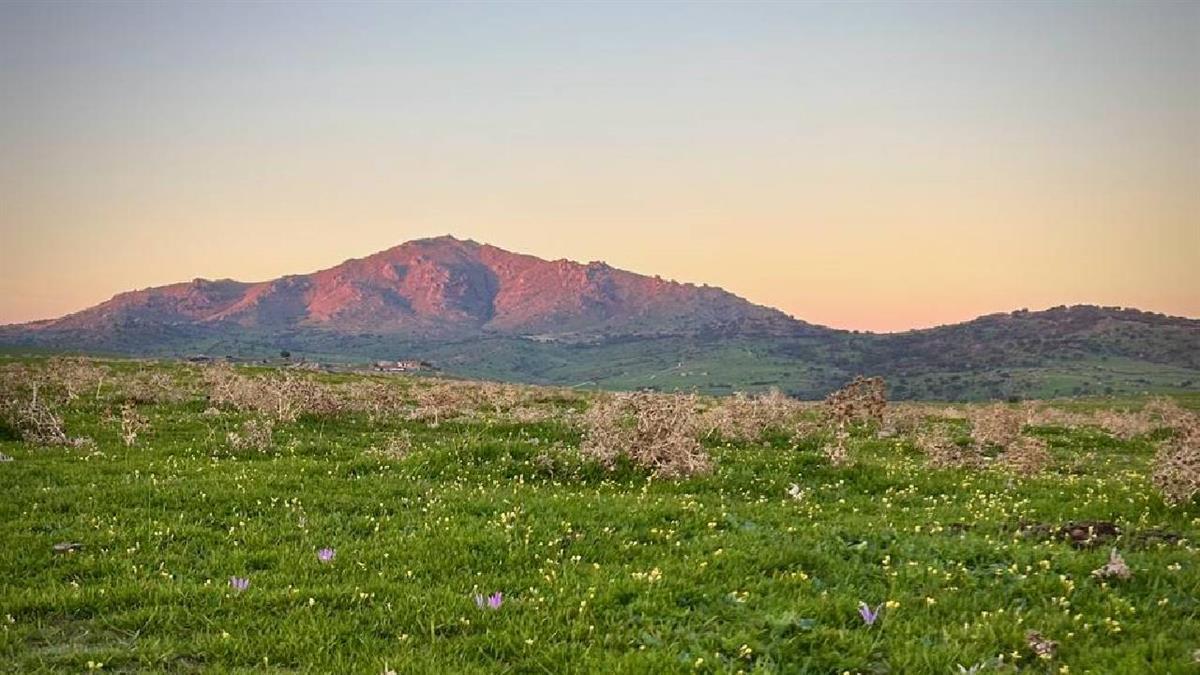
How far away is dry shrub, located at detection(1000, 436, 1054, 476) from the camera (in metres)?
19.3

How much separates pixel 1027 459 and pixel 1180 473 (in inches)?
230

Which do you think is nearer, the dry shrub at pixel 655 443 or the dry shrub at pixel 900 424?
the dry shrub at pixel 655 443

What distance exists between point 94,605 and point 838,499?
12755 millimetres

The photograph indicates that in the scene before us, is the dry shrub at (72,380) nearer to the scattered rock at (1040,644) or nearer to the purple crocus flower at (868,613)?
the purple crocus flower at (868,613)

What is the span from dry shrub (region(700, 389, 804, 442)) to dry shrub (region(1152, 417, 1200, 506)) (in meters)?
11.0

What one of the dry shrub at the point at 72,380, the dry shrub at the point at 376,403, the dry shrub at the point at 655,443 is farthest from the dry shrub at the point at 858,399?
the dry shrub at the point at 72,380

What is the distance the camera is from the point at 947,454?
21250 millimetres

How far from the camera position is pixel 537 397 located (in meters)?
44.0

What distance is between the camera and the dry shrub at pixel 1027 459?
63.2ft

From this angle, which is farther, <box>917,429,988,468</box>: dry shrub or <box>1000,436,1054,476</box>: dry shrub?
<box>917,429,988,468</box>: dry shrub

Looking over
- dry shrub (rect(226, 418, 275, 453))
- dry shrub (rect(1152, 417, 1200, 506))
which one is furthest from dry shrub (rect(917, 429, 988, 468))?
dry shrub (rect(226, 418, 275, 453))

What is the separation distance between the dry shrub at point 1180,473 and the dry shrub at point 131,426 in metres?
23.1

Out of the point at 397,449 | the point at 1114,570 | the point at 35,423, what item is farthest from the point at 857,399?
the point at 35,423

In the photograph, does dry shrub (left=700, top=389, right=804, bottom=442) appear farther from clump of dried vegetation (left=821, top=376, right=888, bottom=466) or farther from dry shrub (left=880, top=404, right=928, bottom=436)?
dry shrub (left=880, top=404, right=928, bottom=436)
